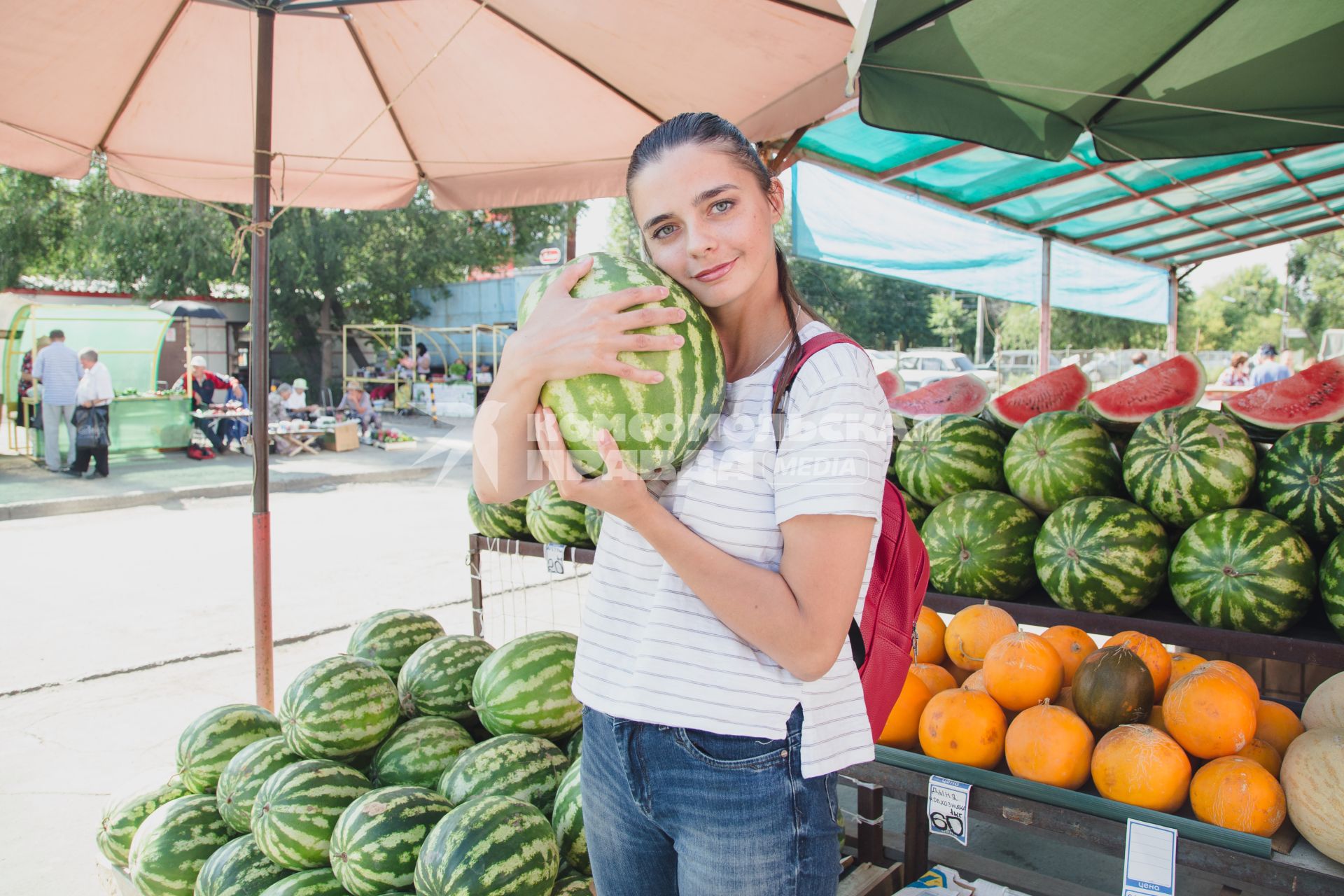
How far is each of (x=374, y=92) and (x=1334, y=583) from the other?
451 centimetres

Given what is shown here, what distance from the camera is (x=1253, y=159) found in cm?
623

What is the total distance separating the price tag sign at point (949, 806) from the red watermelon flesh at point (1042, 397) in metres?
1.89

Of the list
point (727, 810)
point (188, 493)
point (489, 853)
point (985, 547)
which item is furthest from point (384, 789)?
point (188, 493)

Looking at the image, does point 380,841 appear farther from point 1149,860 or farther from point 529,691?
point 1149,860

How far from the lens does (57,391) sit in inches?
499

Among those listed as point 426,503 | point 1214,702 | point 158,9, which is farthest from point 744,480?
point 426,503

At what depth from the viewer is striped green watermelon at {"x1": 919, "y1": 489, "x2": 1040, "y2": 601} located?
283 cm

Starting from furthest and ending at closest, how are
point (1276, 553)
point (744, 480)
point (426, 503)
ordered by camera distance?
A: point (426, 503)
point (1276, 553)
point (744, 480)

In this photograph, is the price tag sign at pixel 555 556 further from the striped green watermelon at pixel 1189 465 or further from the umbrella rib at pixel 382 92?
the striped green watermelon at pixel 1189 465

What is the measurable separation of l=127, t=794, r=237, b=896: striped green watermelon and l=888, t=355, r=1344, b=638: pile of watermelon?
2.41m

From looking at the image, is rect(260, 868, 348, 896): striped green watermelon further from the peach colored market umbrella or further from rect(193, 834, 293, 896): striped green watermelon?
the peach colored market umbrella

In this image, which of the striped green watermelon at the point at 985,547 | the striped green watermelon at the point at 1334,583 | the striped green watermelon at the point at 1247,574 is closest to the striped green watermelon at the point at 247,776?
the striped green watermelon at the point at 985,547

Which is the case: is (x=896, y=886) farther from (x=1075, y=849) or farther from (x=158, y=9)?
(x=158, y=9)

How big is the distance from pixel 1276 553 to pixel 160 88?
4978 mm
